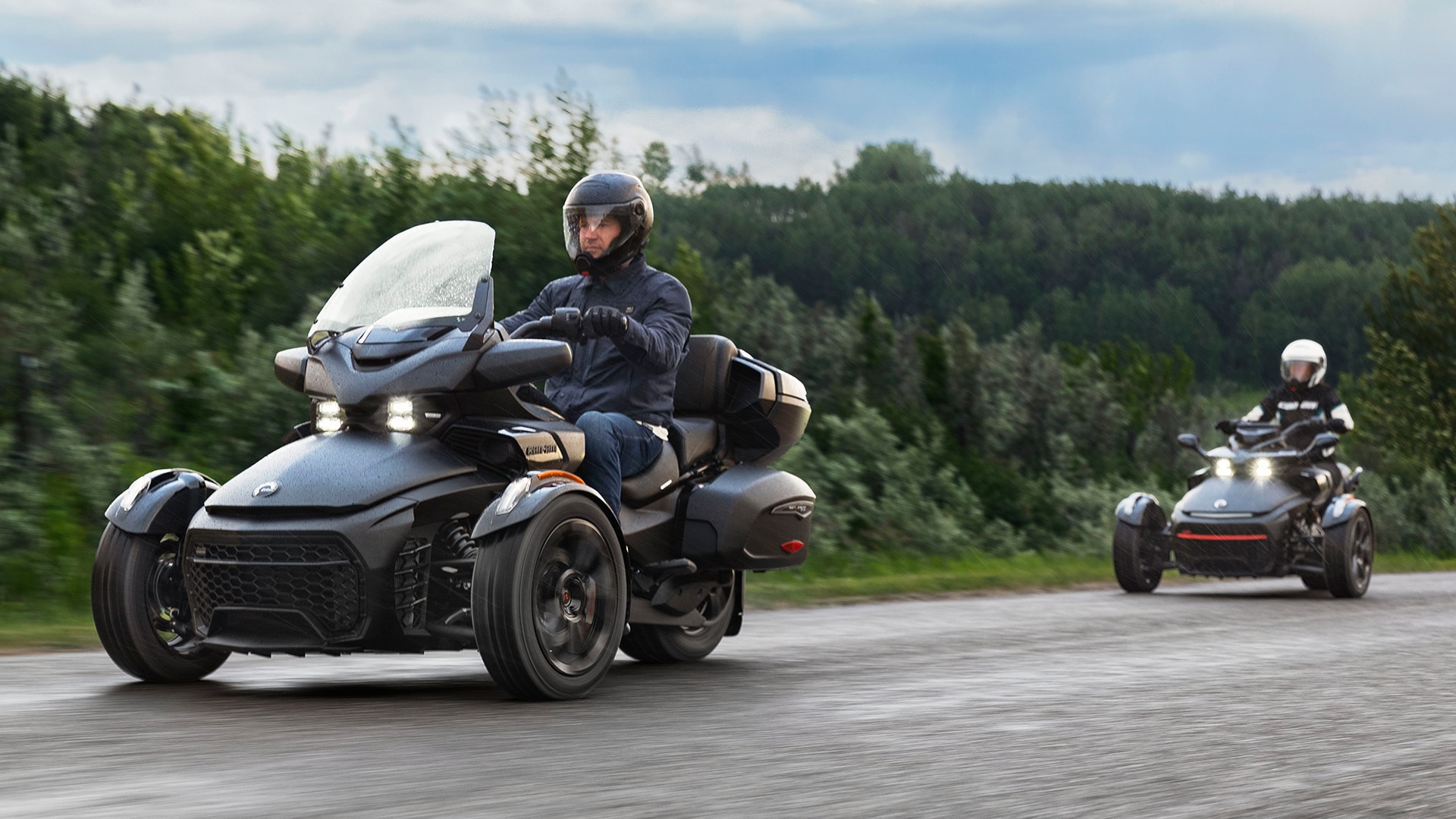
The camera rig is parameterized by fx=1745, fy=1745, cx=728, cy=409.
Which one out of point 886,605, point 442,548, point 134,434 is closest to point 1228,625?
point 886,605

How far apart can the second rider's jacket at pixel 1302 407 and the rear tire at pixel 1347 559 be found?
96cm

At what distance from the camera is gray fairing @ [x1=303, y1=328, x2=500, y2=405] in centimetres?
657

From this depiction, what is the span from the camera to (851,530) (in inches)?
898

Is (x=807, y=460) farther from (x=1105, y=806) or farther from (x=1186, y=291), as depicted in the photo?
(x=1186, y=291)

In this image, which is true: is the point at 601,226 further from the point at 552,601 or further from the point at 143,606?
the point at 143,606

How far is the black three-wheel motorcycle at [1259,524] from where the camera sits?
15.3 m

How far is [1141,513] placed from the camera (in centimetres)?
1584

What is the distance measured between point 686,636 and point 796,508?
32.2 inches

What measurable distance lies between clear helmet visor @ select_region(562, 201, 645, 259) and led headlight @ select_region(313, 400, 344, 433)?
4.52 ft

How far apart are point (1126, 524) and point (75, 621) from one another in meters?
9.09

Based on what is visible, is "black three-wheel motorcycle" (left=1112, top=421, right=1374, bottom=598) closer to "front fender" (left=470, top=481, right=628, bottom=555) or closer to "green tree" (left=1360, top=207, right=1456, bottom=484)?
"front fender" (left=470, top=481, right=628, bottom=555)

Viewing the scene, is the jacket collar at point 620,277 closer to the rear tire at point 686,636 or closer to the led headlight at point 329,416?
the led headlight at point 329,416

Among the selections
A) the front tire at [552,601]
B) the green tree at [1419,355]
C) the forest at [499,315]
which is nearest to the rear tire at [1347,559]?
the forest at [499,315]

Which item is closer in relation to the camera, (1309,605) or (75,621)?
(75,621)
